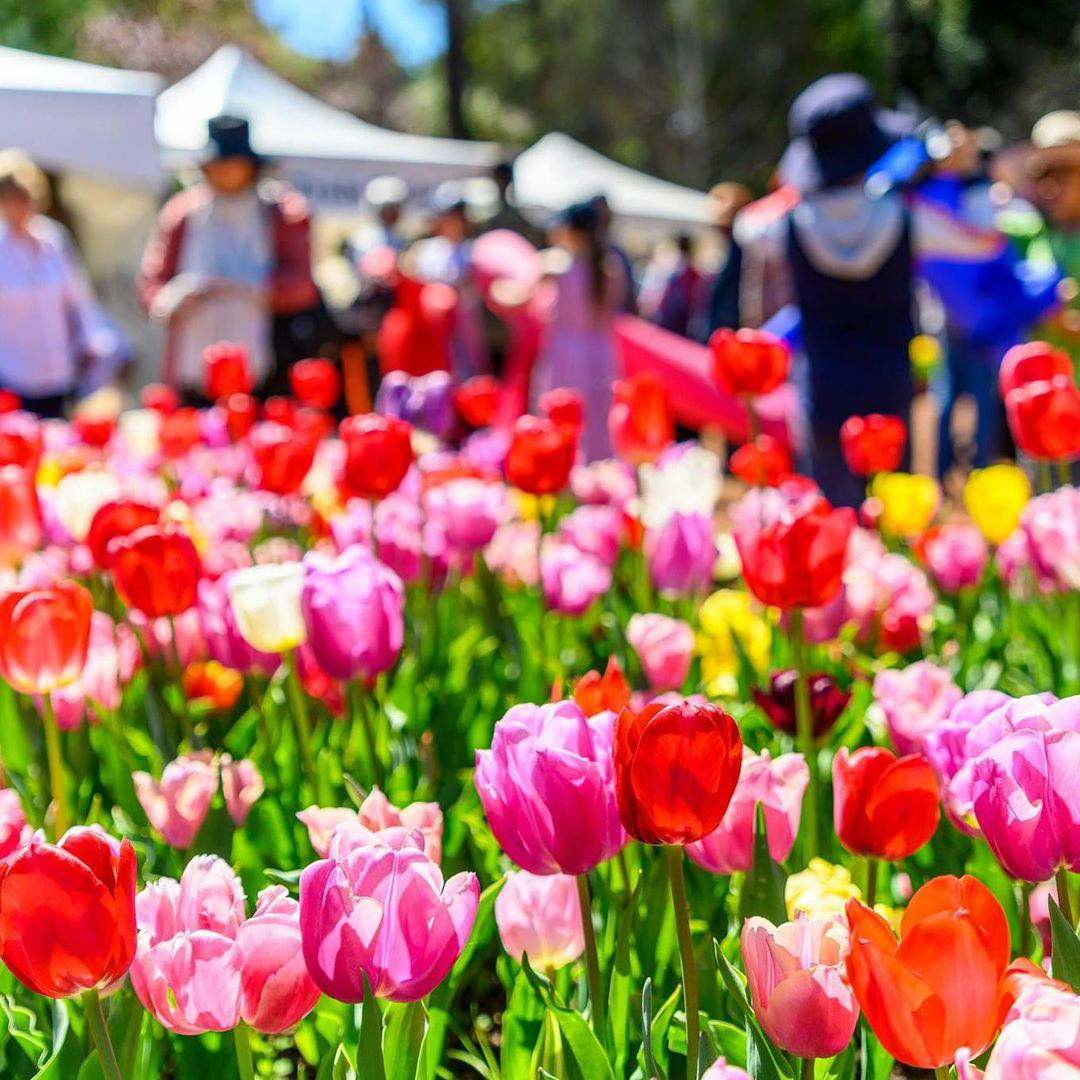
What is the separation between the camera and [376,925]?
2.82 feet

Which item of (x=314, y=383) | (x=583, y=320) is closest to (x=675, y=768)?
(x=314, y=383)

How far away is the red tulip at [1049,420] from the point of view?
1.97 m

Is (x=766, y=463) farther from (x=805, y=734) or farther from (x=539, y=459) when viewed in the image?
(x=805, y=734)

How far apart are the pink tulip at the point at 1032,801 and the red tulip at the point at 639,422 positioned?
175 cm

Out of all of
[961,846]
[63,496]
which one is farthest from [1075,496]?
[63,496]

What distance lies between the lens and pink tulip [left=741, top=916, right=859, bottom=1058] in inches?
32.9

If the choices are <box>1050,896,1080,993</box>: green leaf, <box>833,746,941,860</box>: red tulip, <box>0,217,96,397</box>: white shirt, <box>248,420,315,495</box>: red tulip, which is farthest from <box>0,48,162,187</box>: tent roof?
<box>1050,896,1080,993</box>: green leaf

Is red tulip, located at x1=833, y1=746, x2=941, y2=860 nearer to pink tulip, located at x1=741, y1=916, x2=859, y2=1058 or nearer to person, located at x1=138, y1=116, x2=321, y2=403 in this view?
pink tulip, located at x1=741, y1=916, x2=859, y2=1058

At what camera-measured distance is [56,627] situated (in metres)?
1.42

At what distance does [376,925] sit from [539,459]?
1438 mm

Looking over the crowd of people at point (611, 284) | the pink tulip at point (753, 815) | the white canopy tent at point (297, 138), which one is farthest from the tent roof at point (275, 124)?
the pink tulip at point (753, 815)

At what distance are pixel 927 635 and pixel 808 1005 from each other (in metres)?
1.51

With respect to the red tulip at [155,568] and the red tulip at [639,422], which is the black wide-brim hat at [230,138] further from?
the red tulip at [155,568]

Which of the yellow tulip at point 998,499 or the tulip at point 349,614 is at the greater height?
the tulip at point 349,614
